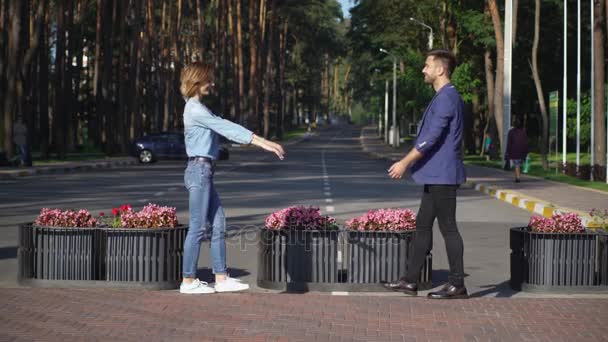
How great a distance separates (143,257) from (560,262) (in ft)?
12.5

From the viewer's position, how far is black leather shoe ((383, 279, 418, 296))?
940 centimetres

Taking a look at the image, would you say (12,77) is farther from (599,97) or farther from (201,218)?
(201,218)

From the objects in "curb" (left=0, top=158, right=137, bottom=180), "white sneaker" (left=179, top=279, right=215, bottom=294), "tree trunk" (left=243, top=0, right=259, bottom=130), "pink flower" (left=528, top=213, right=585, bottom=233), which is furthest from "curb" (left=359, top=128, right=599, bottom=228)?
"tree trunk" (left=243, top=0, right=259, bottom=130)

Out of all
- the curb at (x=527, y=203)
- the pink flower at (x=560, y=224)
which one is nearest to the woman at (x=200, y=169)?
the pink flower at (x=560, y=224)

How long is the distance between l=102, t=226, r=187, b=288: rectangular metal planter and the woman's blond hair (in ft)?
4.55

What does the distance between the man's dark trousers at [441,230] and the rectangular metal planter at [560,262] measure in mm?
1115

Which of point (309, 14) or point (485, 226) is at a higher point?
point (309, 14)

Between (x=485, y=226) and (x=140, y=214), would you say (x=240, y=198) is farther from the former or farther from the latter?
(x=140, y=214)

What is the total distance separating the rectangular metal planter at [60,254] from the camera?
995cm

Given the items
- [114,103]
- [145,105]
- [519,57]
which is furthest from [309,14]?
[114,103]

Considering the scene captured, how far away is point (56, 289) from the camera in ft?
32.0

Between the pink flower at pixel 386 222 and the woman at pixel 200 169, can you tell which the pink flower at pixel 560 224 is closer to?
the pink flower at pixel 386 222

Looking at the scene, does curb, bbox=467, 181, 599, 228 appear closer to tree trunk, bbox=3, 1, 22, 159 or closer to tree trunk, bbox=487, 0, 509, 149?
tree trunk, bbox=487, 0, 509, 149

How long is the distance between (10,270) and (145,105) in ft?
225
